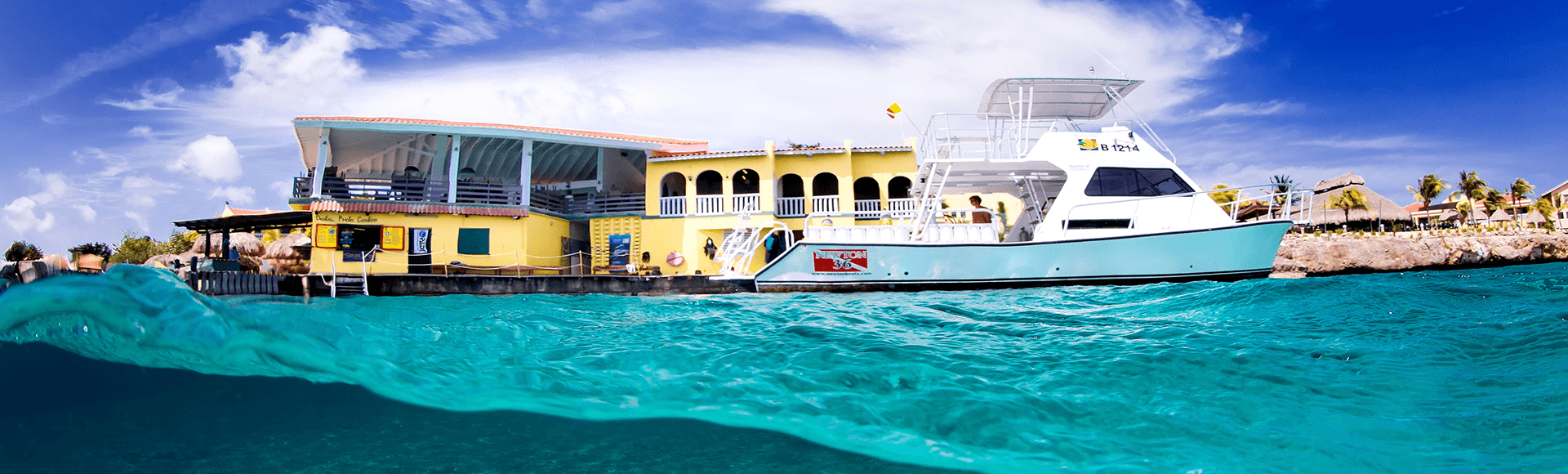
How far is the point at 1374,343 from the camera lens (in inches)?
177

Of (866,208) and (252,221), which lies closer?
(252,221)

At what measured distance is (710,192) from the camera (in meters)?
21.1

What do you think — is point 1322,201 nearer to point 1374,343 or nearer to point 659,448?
point 1374,343

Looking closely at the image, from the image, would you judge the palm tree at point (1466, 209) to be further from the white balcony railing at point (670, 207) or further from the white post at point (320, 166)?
the white post at point (320, 166)

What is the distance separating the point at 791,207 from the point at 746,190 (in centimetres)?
171

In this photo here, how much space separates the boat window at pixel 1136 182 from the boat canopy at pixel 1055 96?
1706mm

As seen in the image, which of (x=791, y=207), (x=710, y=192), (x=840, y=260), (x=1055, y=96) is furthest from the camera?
(x=710, y=192)

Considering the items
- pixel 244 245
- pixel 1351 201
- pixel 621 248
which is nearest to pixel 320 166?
pixel 621 248

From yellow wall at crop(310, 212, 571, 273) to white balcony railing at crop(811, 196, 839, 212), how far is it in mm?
7268

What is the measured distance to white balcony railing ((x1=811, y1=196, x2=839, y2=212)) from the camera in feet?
62.9

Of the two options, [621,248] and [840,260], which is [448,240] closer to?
[621,248]

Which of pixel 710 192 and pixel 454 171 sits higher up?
pixel 454 171

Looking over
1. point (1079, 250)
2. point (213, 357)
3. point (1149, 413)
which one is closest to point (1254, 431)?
point (1149, 413)

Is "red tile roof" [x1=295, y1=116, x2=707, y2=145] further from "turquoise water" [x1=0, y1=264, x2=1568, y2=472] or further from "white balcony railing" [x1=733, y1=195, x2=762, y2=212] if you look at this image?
"turquoise water" [x1=0, y1=264, x2=1568, y2=472]
